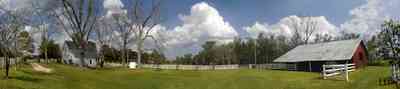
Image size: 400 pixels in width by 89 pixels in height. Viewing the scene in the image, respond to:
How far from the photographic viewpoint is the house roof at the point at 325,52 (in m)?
43.1

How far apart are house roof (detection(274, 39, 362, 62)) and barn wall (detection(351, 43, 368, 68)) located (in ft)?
2.64

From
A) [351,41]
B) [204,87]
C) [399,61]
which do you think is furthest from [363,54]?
[399,61]

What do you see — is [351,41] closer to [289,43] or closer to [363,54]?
[363,54]

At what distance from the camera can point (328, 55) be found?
148 feet

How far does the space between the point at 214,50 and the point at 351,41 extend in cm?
5290

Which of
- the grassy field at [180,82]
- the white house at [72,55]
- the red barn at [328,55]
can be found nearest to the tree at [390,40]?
the grassy field at [180,82]

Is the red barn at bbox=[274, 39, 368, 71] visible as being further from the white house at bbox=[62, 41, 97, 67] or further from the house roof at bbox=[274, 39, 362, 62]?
the white house at bbox=[62, 41, 97, 67]

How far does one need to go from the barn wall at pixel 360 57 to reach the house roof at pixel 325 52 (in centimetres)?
81

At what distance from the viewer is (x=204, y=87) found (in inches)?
960

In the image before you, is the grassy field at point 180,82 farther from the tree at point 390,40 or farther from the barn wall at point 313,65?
the barn wall at point 313,65

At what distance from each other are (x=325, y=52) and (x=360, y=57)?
3.98m

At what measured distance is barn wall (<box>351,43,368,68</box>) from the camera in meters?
42.8

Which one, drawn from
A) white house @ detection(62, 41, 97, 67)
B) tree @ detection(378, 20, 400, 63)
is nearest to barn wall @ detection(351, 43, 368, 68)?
tree @ detection(378, 20, 400, 63)

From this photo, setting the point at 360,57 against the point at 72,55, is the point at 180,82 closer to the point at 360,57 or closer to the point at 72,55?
the point at 360,57
